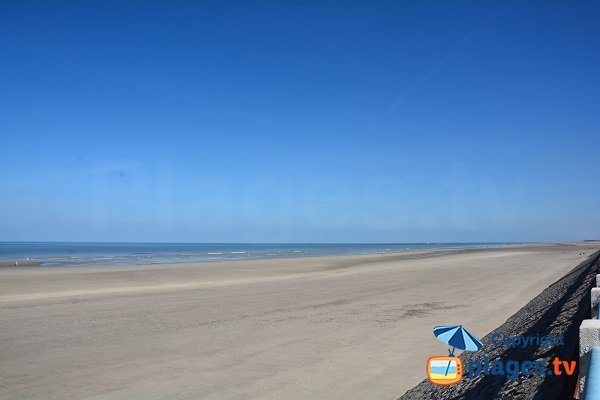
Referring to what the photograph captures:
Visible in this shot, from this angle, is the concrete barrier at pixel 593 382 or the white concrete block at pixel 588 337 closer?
the concrete barrier at pixel 593 382

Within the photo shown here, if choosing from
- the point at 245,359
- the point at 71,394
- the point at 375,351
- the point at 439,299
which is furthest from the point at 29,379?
the point at 439,299

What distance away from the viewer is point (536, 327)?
852 centimetres

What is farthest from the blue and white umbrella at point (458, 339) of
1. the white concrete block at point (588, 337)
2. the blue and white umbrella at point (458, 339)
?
the white concrete block at point (588, 337)

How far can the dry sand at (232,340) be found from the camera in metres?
7.23

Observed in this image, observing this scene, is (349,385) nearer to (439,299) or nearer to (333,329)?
(333,329)

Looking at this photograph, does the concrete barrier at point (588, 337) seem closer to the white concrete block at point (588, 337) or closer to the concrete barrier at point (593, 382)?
the white concrete block at point (588, 337)

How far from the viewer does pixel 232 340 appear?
10.1 metres

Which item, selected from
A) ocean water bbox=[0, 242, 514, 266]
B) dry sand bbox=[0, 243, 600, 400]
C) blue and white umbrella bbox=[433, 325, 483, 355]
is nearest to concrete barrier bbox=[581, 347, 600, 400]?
blue and white umbrella bbox=[433, 325, 483, 355]

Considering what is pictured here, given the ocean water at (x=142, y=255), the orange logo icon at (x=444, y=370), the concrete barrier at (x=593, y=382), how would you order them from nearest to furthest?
the concrete barrier at (x=593, y=382) → the orange logo icon at (x=444, y=370) → the ocean water at (x=142, y=255)

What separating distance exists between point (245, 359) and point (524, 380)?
520 centimetres

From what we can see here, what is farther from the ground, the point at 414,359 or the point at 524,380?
the point at 524,380

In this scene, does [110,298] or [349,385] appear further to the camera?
[110,298]

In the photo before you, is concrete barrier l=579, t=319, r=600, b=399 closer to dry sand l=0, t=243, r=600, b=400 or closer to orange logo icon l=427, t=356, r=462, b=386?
orange logo icon l=427, t=356, r=462, b=386

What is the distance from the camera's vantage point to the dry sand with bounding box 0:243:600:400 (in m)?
7.23
